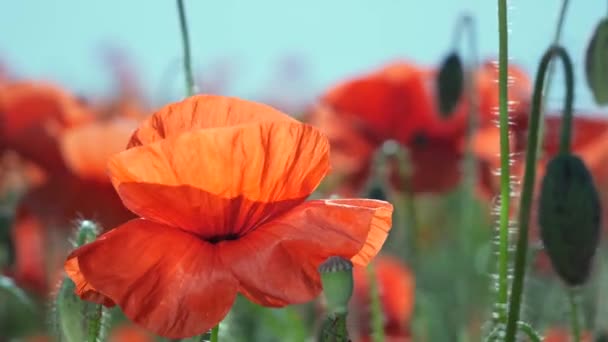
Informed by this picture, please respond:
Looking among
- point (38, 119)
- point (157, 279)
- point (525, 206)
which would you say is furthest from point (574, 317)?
point (38, 119)

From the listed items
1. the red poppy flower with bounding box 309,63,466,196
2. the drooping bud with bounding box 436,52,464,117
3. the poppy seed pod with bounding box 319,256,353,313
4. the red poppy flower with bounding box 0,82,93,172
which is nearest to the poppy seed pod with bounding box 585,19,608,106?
the poppy seed pod with bounding box 319,256,353,313

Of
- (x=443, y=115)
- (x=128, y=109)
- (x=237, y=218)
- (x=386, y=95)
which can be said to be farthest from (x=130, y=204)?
(x=128, y=109)

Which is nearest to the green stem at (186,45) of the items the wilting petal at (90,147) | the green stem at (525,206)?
the green stem at (525,206)

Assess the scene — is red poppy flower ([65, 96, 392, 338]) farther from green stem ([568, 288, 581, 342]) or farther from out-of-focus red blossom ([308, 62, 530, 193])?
out-of-focus red blossom ([308, 62, 530, 193])

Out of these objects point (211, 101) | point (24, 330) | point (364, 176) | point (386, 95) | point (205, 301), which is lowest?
point (24, 330)

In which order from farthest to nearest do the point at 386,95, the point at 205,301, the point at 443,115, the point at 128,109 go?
the point at 128,109, the point at 386,95, the point at 443,115, the point at 205,301

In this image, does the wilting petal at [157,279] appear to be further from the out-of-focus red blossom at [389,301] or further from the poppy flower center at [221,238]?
the out-of-focus red blossom at [389,301]

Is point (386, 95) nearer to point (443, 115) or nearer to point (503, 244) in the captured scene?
point (443, 115)

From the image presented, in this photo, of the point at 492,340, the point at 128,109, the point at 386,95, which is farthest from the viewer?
the point at 128,109
